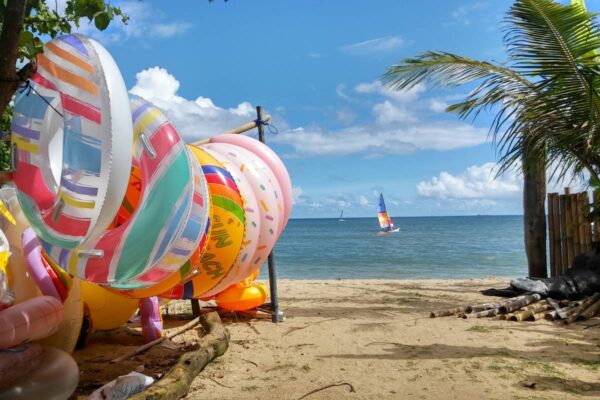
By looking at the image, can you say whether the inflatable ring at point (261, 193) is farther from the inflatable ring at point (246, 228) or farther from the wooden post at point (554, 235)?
the wooden post at point (554, 235)

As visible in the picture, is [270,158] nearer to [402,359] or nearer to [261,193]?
[261,193]

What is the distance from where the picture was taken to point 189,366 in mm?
4141

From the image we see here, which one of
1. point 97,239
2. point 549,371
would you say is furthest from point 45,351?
point 549,371

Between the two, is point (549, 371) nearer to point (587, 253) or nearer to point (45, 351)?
point (45, 351)

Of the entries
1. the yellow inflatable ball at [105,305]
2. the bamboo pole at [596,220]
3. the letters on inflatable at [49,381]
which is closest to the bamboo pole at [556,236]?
the bamboo pole at [596,220]

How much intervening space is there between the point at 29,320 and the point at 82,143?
4.90 feet

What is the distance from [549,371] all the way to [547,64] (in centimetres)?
383

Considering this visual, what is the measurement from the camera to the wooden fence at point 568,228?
857 centimetres

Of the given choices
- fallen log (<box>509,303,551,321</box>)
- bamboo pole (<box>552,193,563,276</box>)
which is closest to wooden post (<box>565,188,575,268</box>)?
bamboo pole (<box>552,193,563,276</box>)

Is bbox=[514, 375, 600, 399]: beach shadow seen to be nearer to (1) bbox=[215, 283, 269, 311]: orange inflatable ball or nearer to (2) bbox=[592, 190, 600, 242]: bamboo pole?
(1) bbox=[215, 283, 269, 311]: orange inflatable ball

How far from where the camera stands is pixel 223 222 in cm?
488

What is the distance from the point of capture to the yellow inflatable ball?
4.97 m

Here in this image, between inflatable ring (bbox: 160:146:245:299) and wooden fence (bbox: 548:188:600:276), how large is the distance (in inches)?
234

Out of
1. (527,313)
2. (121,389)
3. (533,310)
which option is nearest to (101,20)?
(121,389)
